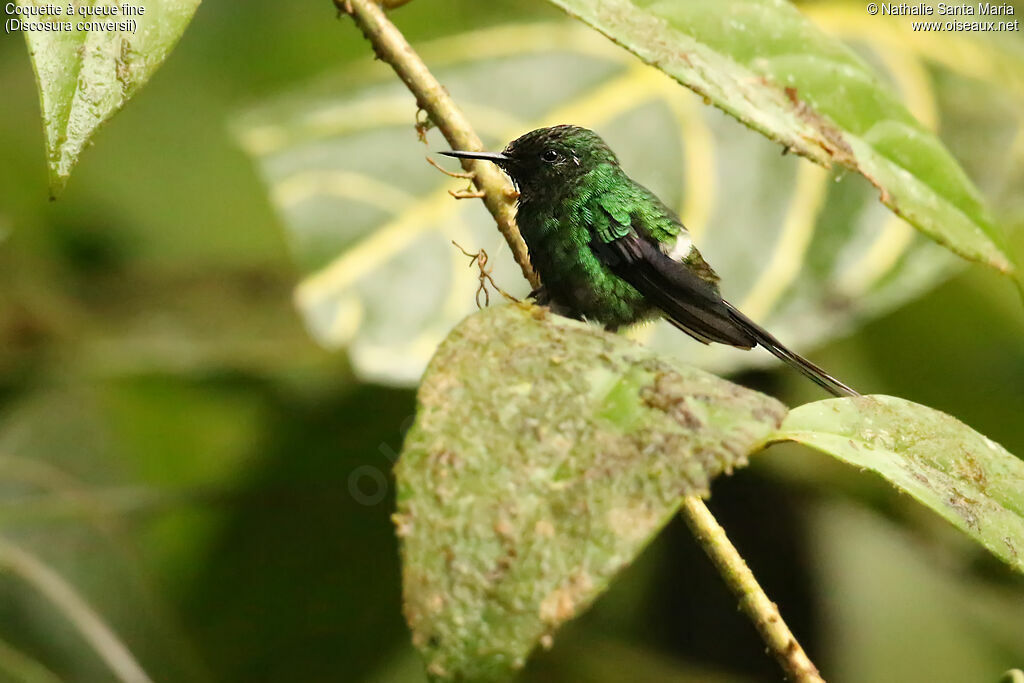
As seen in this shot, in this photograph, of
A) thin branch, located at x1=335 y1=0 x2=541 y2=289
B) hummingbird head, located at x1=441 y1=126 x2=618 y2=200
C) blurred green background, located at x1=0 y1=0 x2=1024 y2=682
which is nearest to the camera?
thin branch, located at x1=335 y1=0 x2=541 y2=289

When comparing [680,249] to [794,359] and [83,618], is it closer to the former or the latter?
[794,359]

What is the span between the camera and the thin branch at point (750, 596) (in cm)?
85

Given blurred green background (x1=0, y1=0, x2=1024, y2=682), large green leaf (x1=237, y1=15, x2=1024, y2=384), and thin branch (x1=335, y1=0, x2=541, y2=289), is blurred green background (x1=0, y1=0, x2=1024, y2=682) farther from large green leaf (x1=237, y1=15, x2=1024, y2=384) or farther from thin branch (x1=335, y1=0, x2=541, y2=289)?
thin branch (x1=335, y1=0, x2=541, y2=289)

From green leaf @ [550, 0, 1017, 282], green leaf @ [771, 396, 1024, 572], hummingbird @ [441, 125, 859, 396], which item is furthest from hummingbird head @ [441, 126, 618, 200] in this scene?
green leaf @ [771, 396, 1024, 572]

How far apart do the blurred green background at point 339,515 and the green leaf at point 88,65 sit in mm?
1470

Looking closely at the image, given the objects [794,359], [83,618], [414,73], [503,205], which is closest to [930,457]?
[794,359]

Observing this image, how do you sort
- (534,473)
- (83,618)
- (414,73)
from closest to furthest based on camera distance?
(534,473) < (414,73) < (83,618)

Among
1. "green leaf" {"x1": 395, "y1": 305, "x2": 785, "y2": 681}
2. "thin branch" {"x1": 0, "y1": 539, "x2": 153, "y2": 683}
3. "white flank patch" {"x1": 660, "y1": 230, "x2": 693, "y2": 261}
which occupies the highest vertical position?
"green leaf" {"x1": 395, "y1": 305, "x2": 785, "y2": 681}

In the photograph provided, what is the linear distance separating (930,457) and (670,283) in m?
0.54

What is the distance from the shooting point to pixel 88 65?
0.86 m

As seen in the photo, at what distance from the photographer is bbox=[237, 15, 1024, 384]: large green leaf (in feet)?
6.98

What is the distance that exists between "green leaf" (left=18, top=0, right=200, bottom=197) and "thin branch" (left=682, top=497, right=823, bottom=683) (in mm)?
572

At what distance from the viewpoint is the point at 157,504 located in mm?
2527

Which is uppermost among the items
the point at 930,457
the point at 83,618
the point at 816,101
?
the point at 816,101
